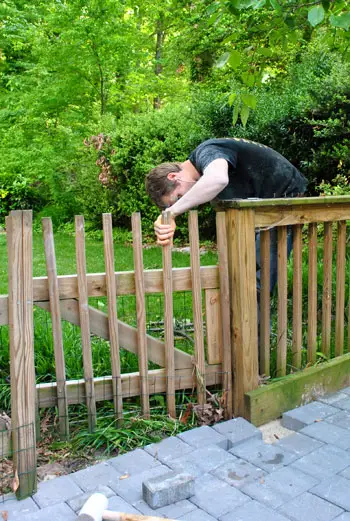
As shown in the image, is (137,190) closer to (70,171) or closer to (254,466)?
(70,171)

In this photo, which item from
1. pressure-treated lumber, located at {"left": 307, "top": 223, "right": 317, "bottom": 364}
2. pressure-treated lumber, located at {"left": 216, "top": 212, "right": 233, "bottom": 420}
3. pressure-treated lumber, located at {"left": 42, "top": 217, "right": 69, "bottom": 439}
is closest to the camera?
pressure-treated lumber, located at {"left": 42, "top": 217, "right": 69, "bottom": 439}

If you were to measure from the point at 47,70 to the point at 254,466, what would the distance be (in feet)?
38.0

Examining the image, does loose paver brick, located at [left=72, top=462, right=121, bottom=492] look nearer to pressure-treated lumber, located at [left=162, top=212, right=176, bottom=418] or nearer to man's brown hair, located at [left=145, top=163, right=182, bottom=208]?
pressure-treated lumber, located at [left=162, top=212, right=176, bottom=418]

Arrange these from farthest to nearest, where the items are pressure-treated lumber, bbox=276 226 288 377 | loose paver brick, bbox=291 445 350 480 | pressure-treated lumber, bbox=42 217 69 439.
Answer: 1. pressure-treated lumber, bbox=276 226 288 377
2. pressure-treated lumber, bbox=42 217 69 439
3. loose paver brick, bbox=291 445 350 480

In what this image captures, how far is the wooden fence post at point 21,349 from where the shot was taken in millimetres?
2408

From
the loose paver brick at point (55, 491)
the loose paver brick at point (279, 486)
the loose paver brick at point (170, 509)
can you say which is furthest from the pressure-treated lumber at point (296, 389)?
the loose paver brick at point (55, 491)

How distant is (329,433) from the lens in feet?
9.91

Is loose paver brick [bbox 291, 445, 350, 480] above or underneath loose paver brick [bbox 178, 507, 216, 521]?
underneath

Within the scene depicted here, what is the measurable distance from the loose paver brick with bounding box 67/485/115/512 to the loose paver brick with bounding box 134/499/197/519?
6.4 inches

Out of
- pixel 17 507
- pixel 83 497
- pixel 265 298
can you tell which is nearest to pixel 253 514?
pixel 83 497

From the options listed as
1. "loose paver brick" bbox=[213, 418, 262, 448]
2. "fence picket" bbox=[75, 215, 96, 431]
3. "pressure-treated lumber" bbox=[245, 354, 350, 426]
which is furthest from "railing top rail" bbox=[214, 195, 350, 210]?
"loose paver brick" bbox=[213, 418, 262, 448]

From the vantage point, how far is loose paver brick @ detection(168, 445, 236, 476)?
8.64ft

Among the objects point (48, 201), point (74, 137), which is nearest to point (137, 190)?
point (74, 137)

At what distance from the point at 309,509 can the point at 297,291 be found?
1567mm
